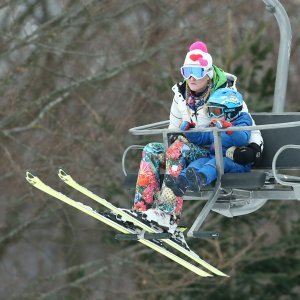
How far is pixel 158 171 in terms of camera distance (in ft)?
29.1

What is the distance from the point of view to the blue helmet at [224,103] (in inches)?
332

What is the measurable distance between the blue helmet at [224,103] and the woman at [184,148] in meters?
0.14

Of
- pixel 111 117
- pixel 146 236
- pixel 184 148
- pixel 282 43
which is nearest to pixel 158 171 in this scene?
pixel 184 148

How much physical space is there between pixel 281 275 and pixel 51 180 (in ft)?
13.0

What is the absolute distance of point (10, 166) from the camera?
63.5ft

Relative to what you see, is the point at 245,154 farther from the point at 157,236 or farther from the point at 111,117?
the point at 111,117

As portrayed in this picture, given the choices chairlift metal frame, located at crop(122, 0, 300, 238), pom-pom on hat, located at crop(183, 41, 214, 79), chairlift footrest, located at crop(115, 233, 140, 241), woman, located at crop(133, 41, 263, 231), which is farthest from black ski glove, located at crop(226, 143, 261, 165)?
chairlift footrest, located at crop(115, 233, 140, 241)

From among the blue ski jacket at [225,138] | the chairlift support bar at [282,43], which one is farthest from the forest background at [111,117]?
the blue ski jacket at [225,138]

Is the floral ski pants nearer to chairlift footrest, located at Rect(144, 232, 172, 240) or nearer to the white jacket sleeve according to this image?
the white jacket sleeve

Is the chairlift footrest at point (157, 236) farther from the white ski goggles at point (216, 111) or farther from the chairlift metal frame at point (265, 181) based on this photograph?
the white ski goggles at point (216, 111)

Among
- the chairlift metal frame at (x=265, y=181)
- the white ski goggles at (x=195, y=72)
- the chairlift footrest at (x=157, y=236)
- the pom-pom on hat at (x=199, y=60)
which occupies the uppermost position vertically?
the pom-pom on hat at (x=199, y=60)

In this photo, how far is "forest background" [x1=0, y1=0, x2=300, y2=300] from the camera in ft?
64.0

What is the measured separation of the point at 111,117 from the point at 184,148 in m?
11.5

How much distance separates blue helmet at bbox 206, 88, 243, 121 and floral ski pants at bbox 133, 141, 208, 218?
0.32 metres
